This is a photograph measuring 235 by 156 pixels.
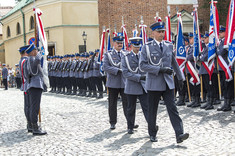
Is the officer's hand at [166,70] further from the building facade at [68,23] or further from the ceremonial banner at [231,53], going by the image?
the building facade at [68,23]

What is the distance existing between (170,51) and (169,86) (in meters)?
0.62

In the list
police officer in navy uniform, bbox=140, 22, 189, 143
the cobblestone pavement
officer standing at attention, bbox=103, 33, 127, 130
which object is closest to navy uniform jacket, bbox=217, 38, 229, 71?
the cobblestone pavement

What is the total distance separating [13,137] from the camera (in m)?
7.93

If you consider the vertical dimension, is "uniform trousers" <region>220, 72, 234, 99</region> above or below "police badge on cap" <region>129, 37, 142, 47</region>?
below

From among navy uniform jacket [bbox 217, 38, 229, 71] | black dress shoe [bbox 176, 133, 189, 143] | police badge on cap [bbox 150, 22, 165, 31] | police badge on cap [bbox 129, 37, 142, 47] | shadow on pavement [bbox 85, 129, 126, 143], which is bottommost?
shadow on pavement [bbox 85, 129, 126, 143]

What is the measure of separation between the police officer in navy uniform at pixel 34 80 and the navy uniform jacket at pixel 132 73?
1810mm

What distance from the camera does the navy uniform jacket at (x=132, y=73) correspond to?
7.51 m

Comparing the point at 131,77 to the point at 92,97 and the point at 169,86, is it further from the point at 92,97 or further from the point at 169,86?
the point at 92,97

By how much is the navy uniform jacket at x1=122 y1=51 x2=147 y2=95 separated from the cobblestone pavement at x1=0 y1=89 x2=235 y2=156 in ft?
2.89

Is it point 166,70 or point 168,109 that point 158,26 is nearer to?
point 166,70

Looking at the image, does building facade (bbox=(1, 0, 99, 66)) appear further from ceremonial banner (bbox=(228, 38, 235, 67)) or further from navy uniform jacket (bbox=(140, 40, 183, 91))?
navy uniform jacket (bbox=(140, 40, 183, 91))

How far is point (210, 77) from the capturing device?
10.3 m

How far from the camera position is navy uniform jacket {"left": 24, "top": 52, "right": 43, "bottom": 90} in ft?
25.5

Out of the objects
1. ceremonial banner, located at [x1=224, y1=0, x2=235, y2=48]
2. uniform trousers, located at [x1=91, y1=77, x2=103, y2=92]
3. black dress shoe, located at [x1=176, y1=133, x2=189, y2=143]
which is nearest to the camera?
black dress shoe, located at [x1=176, y1=133, x2=189, y2=143]
